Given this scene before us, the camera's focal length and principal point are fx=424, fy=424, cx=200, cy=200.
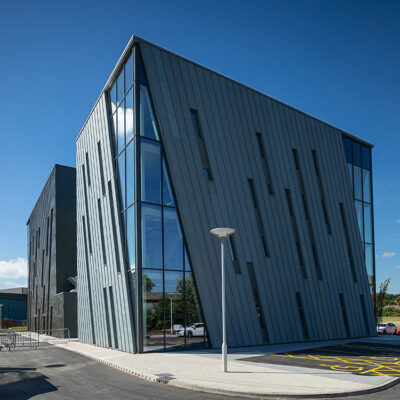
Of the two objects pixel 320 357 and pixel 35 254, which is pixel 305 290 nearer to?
pixel 320 357

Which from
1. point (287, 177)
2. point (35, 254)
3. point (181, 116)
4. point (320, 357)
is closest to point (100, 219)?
point (181, 116)

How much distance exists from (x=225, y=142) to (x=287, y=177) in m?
5.51

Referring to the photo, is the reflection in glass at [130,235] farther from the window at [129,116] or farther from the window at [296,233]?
the window at [296,233]

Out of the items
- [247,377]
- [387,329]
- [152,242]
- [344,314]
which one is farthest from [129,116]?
[387,329]

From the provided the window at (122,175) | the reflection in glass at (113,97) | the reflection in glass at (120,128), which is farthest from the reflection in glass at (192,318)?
the reflection in glass at (113,97)

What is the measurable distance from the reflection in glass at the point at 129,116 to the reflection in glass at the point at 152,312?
6.97 m

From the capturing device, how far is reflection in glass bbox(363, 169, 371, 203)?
112 ft

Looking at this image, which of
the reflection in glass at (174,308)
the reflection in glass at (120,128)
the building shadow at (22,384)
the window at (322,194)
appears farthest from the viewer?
the window at (322,194)

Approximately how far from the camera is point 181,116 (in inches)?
875

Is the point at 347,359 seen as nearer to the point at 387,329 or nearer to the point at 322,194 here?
the point at 322,194

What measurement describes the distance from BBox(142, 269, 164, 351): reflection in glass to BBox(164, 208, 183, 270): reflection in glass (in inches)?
40.9

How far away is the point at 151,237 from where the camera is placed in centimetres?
2020

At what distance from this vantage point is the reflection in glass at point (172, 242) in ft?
67.1

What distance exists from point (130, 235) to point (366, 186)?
22.0m
